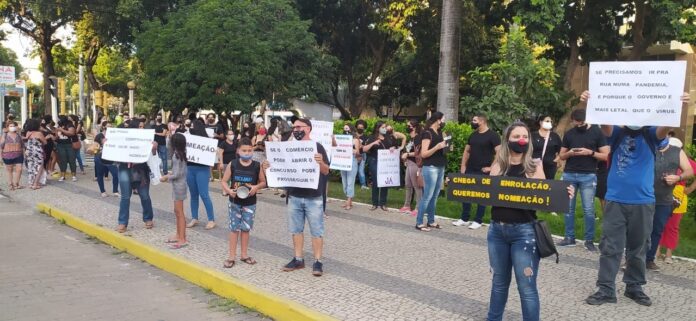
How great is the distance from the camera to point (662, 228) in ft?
21.0

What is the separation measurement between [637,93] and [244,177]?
4.18 meters

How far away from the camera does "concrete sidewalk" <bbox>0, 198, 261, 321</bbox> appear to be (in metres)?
5.35

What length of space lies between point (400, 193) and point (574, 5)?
41.8 feet

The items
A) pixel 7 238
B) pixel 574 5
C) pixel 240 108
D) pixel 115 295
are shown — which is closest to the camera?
pixel 115 295

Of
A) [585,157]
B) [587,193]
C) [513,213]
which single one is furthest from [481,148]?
[513,213]

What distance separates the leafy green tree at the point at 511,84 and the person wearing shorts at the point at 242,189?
26.3 ft

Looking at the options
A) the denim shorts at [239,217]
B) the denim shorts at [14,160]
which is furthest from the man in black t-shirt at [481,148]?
the denim shorts at [14,160]

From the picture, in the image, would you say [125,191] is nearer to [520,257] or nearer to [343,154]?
[343,154]

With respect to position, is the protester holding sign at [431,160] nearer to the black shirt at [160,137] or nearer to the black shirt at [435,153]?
the black shirt at [435,153]

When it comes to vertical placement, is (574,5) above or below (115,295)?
above

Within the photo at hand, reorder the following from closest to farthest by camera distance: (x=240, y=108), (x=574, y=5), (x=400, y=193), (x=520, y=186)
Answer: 1. (x=520, y=186)
2. (x=400, y=193)
3. (x=240, y=108)
4. (x=574, y=5)

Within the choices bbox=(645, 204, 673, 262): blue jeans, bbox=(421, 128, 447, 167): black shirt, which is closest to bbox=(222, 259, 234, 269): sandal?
bbox=(421, 128, 447, 167): black shirt

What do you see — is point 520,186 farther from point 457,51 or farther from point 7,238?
point 457,51

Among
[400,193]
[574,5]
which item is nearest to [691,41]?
[574,5]
